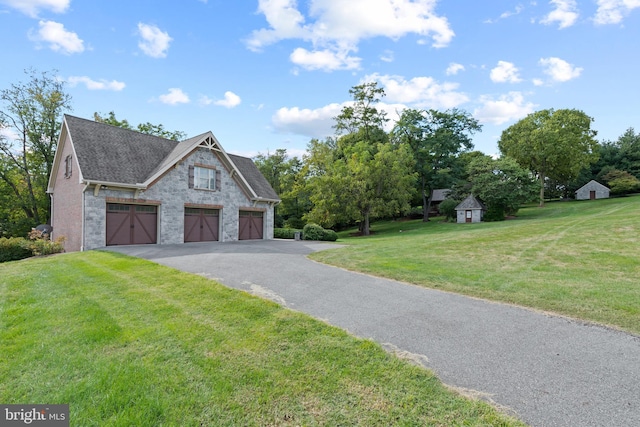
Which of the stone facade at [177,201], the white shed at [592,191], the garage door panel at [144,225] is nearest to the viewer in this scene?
the stone facade at [177,201]

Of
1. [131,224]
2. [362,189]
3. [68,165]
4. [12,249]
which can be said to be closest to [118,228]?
[131,224]

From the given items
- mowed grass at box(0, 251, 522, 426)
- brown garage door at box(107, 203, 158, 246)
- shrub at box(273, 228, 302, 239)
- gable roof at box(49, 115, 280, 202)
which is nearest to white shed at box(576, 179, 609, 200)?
shrub at box(273, 228, 302, 239)

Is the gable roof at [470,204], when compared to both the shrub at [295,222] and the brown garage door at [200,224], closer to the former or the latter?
the shrub at [295,222]

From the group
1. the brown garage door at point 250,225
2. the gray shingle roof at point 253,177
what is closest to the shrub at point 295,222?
the gray shingle roof at point 253,177

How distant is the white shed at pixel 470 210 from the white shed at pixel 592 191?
27.3m

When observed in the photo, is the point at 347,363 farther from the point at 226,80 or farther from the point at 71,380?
the point at 226,80

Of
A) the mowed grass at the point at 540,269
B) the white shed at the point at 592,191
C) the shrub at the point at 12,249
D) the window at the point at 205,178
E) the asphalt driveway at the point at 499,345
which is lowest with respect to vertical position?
the shrub at the point at 12,249

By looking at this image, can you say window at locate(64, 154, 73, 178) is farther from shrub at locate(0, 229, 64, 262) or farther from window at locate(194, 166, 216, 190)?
window at locate(194, 166, 216, 190)

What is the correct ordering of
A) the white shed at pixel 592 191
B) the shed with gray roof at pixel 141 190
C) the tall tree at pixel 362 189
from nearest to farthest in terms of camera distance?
1. the shed with gray roof at pixel 141 190
2. the tall tree at pixel 362 189
3. the white shed at pixel 592 191

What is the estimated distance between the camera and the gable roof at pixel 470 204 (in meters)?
34.2

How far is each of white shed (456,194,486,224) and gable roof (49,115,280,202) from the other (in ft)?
78.7

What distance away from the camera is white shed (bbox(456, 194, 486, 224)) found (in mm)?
33969

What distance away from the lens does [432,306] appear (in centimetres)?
585

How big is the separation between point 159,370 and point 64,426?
925 millimetres
